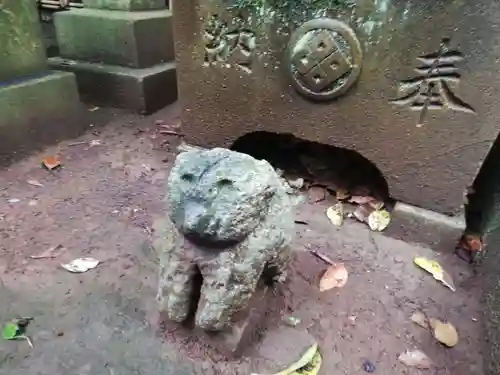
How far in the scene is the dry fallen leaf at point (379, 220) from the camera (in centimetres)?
240

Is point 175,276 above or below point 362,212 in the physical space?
above

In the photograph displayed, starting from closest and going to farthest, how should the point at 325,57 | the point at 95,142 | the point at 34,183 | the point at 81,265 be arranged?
the point at 81,265
the point at 325,57
the point at 34,183
the point at 95,142

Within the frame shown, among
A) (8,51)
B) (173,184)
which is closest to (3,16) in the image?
(8,51)

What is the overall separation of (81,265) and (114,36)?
6.98 ft

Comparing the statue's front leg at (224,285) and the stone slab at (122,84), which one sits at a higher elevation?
the statue's front leg at (224,285)

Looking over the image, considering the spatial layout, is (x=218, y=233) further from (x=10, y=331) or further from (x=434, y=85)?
(x=434, y=85)

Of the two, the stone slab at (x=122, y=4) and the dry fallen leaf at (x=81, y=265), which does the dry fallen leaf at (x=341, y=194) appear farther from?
the stone slab at (x=122, y=4)

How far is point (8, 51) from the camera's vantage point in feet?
9.14

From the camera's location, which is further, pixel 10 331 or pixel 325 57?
pixel 325 57

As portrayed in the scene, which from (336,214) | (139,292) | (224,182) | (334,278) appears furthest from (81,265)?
(336,214)

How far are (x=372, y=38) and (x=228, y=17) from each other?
0.73m

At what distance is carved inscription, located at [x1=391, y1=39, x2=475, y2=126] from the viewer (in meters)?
1.99

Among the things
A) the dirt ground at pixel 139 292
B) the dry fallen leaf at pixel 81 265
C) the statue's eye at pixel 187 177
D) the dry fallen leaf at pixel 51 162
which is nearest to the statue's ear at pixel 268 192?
the statue's eye at pixel 187 177

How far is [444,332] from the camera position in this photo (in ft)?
5.89
